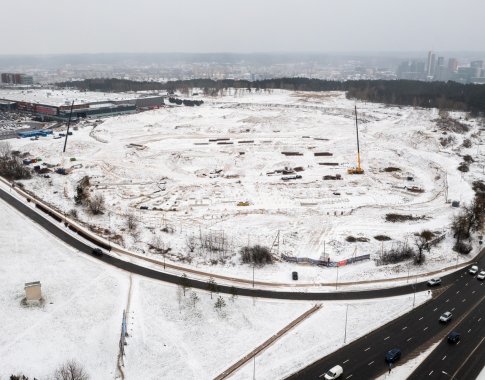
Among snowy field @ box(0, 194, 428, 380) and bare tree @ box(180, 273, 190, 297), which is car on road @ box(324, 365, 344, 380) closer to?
snowy field @ box(0, 194, 428, 380)

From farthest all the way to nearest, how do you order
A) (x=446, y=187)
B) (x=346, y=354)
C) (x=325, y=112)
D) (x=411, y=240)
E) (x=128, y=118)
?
1. (x=325, y=112)
2. (x=128, y=118)
3. (x=446, y=187)
4. (x=411, y=240)
5. (x=346, y=354)

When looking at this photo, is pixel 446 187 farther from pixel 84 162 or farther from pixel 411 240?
pixel 84 162

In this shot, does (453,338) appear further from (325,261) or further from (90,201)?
(90,201)

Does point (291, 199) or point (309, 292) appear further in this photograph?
point (291, 199)

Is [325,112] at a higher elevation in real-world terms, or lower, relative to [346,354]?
higher

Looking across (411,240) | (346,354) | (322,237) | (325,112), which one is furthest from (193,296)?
(325,112)

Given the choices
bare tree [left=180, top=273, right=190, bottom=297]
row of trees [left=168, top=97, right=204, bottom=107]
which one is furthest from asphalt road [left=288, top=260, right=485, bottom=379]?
row of trees [left=168, top=97, right=204, bottom=107]
